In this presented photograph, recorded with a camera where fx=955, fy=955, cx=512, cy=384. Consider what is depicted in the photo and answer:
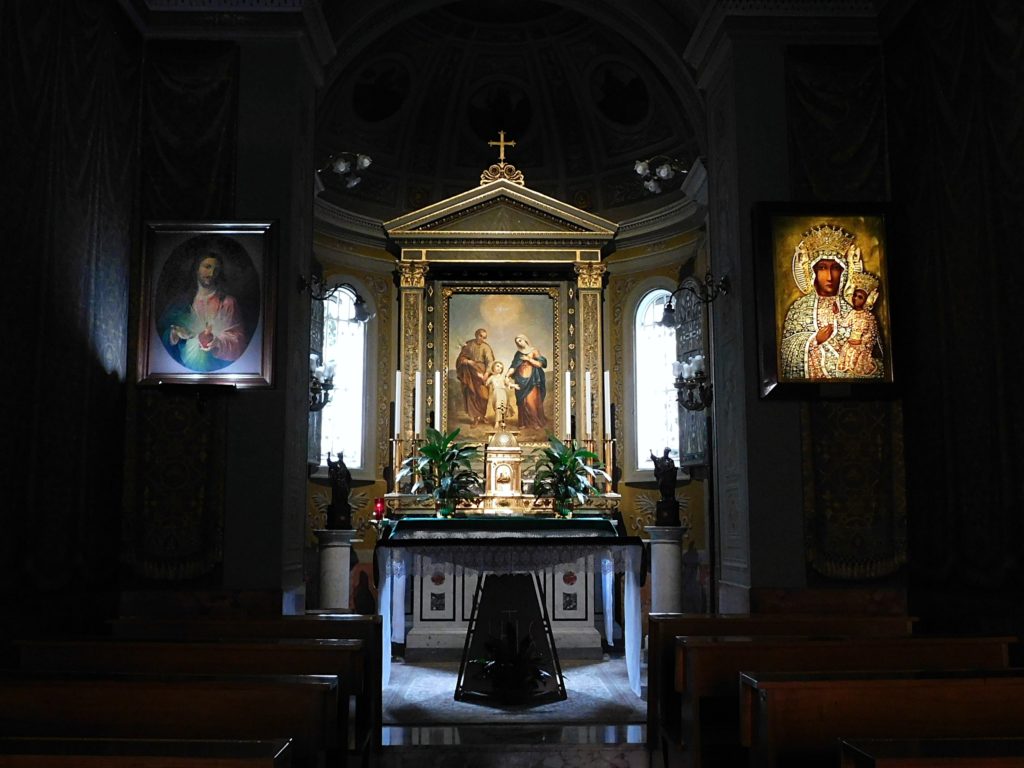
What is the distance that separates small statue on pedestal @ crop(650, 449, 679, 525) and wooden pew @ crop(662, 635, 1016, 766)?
4.43 metres

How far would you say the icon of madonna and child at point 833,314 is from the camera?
6.34m

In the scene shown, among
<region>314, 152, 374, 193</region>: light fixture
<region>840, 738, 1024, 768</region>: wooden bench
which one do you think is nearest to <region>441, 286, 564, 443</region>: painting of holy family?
<region>314, 152, 374, 193</region>: light fixture

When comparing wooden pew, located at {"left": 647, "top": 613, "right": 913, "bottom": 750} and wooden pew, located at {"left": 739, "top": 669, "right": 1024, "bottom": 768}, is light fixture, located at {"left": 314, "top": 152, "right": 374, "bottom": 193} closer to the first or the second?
wooden pew, located at {"left": 647, "top": 613, "right": 913, "bottom": 750}

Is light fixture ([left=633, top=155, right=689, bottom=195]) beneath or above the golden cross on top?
beneath

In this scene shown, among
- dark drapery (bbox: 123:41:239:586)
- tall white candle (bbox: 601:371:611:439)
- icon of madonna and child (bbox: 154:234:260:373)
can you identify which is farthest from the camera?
tall white candle (bbox: 601:371:611:439)

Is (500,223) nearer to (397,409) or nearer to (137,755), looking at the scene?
(397,409)

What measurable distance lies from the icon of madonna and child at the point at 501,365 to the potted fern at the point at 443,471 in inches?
21.8

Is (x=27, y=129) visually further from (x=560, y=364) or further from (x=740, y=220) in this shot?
(x=560, y=364)

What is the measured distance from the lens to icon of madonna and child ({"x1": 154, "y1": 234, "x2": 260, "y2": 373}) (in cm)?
638

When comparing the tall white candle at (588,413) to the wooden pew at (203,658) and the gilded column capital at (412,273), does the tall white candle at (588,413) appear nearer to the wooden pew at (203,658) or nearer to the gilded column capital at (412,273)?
the gilded column capital at (412,273)

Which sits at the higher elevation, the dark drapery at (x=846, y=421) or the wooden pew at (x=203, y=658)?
the dark drapery at (x=846, y=421)

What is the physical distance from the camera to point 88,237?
570cm

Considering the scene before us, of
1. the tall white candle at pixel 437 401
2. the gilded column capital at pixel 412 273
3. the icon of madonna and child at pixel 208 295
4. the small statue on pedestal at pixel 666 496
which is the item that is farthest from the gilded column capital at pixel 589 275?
the icon of madonna and child at pixel 208 295

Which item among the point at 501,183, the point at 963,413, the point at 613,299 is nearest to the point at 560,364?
the point at 613,299
